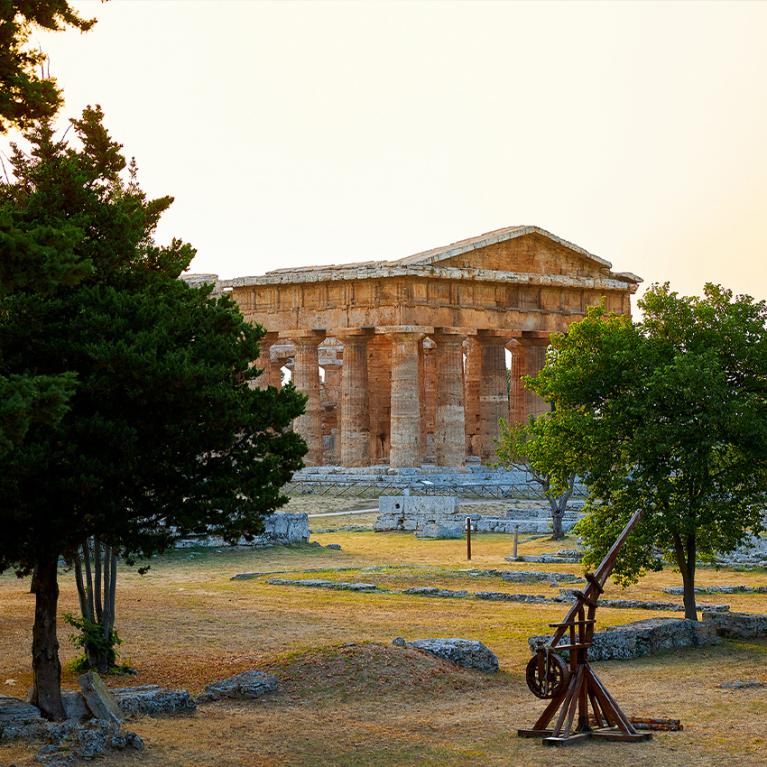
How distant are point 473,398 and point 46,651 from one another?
170ft

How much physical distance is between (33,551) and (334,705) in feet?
12.3

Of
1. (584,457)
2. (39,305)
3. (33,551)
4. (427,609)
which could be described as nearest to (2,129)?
(39,305)

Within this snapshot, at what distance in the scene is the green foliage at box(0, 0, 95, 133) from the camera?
1373 centimetres

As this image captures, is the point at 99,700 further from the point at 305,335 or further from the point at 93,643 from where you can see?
the point at 305,335

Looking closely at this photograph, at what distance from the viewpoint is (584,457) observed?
71.3 feet

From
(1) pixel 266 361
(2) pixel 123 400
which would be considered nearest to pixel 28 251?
(2) pixel 123 400

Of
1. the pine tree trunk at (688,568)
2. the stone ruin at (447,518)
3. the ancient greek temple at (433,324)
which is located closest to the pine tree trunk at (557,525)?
the stone ruin at (447,518)

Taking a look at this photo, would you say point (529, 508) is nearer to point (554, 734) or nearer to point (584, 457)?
point (584, 457)

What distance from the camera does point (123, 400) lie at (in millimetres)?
13984

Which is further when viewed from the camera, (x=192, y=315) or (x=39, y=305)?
(x=192, y=315)

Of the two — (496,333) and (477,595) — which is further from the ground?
(496,333)

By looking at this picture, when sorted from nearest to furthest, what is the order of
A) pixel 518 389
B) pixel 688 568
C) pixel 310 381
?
pixel 688 568
pixel 310 381
pixel 518 389

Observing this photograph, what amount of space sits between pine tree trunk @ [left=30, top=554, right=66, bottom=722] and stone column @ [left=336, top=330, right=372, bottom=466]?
149 feet

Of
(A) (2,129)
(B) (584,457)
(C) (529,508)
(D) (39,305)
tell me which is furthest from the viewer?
(C) (529,508)
